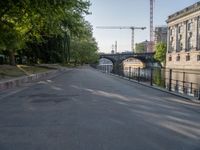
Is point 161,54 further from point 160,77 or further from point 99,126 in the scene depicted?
point 99,126

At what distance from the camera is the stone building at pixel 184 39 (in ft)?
341

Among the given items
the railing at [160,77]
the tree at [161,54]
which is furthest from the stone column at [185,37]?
the railing at [160,77]

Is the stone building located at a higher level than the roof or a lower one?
lower

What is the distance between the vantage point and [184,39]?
11600 cm

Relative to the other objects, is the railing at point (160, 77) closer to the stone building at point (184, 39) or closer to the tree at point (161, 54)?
the stone building at point (184, 39)

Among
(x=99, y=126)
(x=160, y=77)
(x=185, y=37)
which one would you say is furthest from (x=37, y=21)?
(x=185, y=37)

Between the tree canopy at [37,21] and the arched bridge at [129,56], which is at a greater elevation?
the tree canopy at [37,21]

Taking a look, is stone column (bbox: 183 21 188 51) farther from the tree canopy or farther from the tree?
the tree canopy

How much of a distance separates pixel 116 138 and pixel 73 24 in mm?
34047

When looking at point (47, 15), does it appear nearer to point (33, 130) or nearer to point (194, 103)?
point (194, 103)

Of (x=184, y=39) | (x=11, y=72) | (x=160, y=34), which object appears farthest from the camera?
(x=160, y=34)

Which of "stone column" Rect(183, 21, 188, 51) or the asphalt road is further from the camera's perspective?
"stone column" Rect(183, 21, 188, 51)

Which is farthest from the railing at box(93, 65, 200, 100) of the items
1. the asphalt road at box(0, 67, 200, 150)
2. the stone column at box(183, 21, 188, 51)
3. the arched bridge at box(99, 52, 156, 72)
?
the arched bridge at box(99, 52, 156, 72)

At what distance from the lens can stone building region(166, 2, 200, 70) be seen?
104 meters
